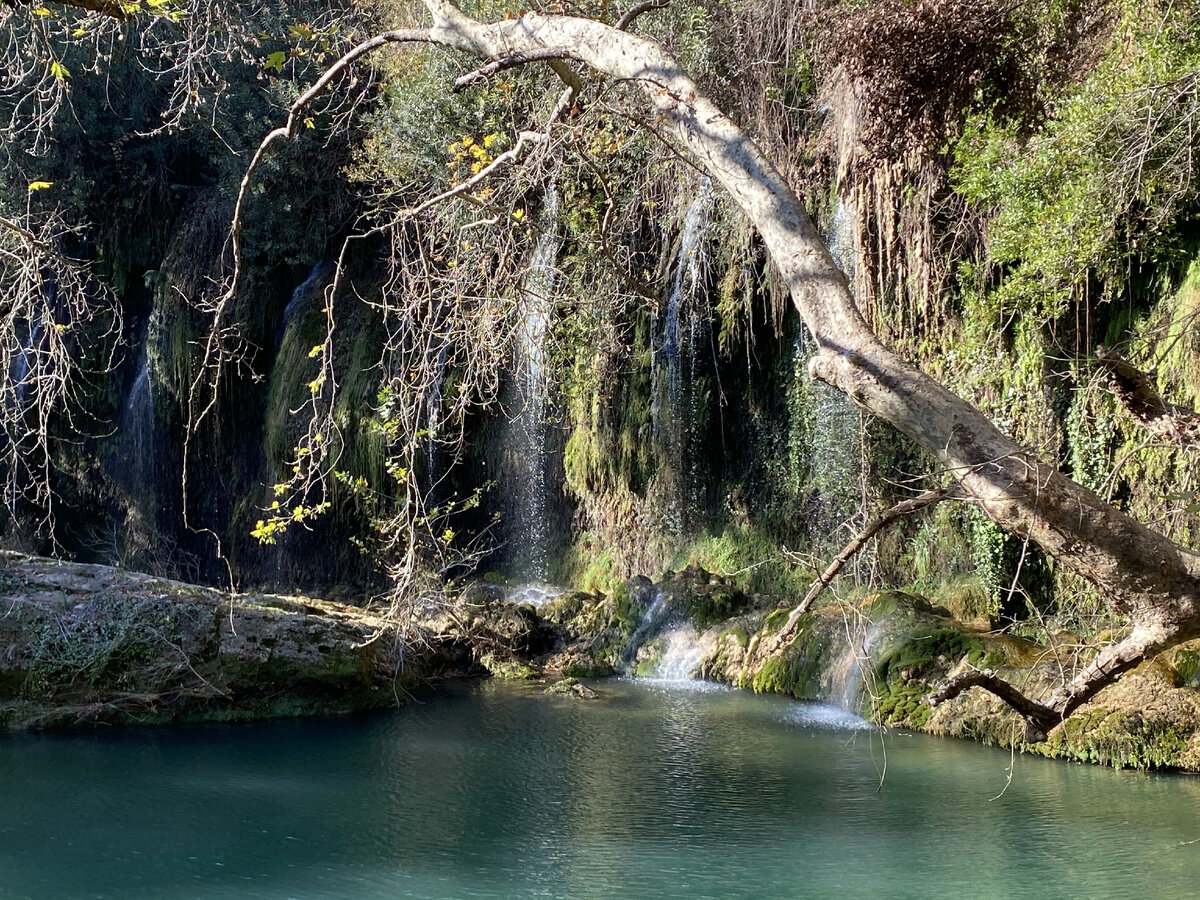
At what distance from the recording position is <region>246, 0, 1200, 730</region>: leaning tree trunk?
306 cm

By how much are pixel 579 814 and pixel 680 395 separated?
6.81 meters

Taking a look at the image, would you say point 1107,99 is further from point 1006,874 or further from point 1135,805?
point 1006,874

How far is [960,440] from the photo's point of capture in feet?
10.2

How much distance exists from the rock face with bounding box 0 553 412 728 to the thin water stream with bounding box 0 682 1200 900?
1.04 ft

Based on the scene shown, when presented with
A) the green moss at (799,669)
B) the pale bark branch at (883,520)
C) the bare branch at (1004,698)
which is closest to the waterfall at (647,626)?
the green moss at (799,669)

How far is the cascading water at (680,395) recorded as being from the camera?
12594mm

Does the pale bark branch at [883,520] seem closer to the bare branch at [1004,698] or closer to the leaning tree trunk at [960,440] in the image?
the leaning tree trunk at [960,440]

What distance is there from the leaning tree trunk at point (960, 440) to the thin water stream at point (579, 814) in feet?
8.04

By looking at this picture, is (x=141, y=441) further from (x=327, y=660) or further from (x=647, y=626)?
(x=647, y=626)

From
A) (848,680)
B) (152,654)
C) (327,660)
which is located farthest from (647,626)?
(152,654)

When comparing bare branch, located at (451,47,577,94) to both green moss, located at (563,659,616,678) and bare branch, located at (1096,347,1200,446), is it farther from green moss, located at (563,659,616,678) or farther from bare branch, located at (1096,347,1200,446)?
green moss, located at (563,659,616,678)

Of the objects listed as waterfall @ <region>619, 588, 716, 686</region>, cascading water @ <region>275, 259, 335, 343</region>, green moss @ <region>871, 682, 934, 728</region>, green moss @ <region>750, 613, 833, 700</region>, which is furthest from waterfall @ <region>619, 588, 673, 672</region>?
cascading water @ <region>275, 259, 335, 343</region>

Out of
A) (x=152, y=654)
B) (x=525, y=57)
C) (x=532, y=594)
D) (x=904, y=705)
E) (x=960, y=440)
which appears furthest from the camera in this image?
(x=532, y=594)

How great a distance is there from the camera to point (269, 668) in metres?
9.38
